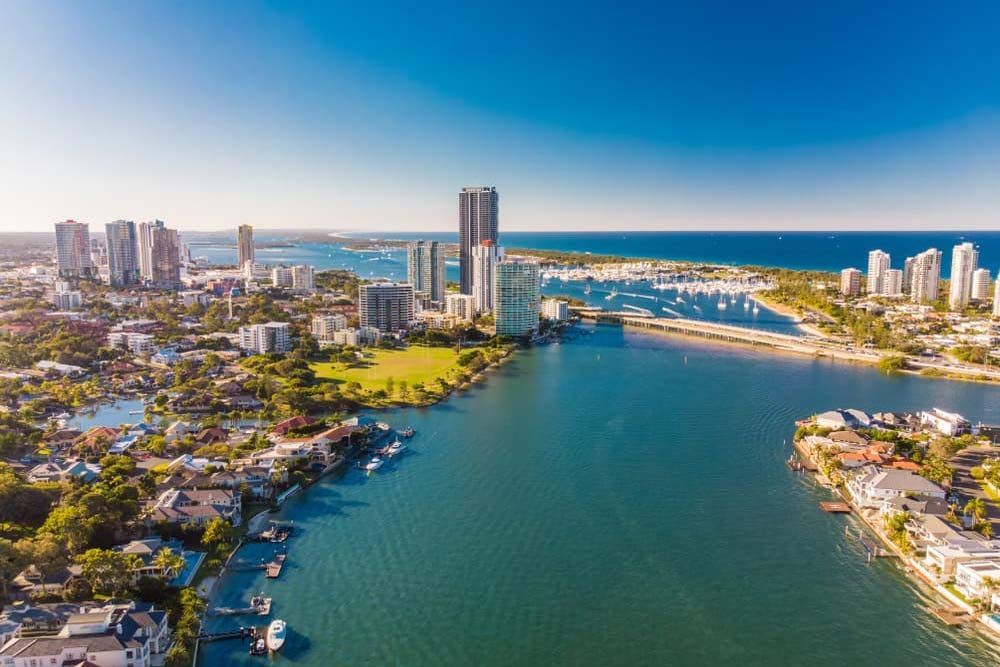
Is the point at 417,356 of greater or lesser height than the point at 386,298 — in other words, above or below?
below

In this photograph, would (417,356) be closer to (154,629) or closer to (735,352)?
(735,352)

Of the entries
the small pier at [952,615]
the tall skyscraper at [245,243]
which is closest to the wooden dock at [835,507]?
the small pier at [952,615]

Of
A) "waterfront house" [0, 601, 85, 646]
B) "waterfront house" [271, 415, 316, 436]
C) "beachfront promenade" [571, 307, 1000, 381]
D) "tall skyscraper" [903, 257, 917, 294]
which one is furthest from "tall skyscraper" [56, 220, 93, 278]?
"tall skyscraper" [903, 257, 917, 294]

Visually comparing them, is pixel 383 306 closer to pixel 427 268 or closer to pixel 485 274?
pixel 485 274

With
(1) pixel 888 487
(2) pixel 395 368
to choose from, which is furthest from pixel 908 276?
(1) pixel 888 487

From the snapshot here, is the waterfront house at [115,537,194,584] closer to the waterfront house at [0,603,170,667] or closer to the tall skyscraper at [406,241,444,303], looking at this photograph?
the waterfront house at [0,603,170,667]

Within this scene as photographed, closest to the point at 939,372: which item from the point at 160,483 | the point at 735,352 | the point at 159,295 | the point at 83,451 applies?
the point at 735,352
